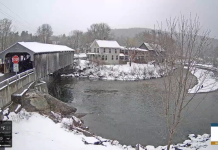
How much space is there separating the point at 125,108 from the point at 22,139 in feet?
34.6

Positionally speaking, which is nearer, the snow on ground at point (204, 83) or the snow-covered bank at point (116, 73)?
the snow on ground at point (204, 83)

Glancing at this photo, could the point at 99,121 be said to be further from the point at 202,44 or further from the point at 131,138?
the point at 202,44

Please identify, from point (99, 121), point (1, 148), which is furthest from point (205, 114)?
point (1, 148)

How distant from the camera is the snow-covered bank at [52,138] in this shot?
7551 millimetres

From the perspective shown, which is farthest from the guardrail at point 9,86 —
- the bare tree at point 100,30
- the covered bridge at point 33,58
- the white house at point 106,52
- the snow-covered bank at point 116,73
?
the bare tree at point 100,30

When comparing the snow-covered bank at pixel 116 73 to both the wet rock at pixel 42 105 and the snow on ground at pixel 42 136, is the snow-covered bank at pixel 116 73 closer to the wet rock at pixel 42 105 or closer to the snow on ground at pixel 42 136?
the wet rock at pixel 42 105

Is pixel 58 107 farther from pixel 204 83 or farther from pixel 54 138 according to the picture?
pixel 204 83

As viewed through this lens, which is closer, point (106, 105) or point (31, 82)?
point (31, 82)

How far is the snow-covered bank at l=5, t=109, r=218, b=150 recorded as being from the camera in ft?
24.8

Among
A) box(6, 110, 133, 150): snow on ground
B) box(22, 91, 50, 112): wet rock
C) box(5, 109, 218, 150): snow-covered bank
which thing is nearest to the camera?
box(6, 110, 133, 150): snow on ground

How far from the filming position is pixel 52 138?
8781 mm

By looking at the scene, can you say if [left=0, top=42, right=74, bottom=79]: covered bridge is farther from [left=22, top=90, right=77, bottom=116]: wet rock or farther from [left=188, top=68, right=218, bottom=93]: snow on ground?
[left=188, top=68, right=218, bottom=93]: snow on ground

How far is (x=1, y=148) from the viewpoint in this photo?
3.60 metres

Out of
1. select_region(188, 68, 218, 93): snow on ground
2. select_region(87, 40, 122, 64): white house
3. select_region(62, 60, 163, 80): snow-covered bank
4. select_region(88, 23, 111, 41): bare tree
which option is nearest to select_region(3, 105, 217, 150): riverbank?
select_region(188, 68, 218, 93): snow on ground
